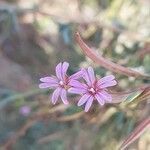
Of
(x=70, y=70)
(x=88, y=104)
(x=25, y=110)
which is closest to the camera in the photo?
(x=88, y=104)

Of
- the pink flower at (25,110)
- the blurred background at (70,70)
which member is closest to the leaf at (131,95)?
the blurred background at (70,70)

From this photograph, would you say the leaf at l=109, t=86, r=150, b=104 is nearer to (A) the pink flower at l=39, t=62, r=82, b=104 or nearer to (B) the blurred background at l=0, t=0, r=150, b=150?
(A) the pink flower at l=39, t=62, r=82, b=104

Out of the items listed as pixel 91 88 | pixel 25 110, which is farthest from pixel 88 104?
pixel 25 110

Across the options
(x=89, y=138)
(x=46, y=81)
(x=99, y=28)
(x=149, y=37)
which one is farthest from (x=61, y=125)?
(x=46, y=81)

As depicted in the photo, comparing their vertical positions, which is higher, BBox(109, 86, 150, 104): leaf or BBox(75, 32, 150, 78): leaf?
BBox(75, 32, 150, 78): leaf

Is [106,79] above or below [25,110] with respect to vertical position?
below

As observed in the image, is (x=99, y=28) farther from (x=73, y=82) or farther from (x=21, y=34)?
(x=73, y=82)

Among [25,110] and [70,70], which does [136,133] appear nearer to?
[70,70]

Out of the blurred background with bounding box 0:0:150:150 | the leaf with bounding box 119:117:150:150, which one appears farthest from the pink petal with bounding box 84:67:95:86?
the blurred background with bounding box 0:0:150:150
